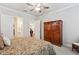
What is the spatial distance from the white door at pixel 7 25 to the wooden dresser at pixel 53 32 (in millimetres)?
550

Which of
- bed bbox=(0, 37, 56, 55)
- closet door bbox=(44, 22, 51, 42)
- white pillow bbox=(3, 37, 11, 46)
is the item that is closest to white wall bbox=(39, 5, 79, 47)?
closet door bbox=(44, 22, 51, 42)

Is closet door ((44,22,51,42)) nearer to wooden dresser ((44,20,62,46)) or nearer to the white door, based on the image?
wooden dresser ((44,20,62,46))

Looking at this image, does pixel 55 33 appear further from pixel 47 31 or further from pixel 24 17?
pixel 24 17

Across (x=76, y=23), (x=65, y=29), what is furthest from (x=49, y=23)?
(x=76, y=23)

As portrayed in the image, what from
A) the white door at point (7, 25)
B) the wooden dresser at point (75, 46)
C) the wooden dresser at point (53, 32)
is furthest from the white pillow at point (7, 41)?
the wooden dresser at point (75, 46)

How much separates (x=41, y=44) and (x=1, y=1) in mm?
904

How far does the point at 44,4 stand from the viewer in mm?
1659

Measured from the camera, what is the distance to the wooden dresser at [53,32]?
1.71m

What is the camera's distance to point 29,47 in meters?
1.66

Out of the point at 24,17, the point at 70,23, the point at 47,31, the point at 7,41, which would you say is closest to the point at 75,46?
the point at 70,23

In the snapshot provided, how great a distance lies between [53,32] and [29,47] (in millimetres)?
467

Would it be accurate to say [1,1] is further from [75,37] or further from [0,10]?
[75,37]

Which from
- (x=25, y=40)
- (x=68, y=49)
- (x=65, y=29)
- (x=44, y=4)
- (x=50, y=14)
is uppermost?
(x=44, y=4)

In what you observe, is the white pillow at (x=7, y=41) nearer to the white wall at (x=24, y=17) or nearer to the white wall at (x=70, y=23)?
the white wall at (x=24, y=17)
